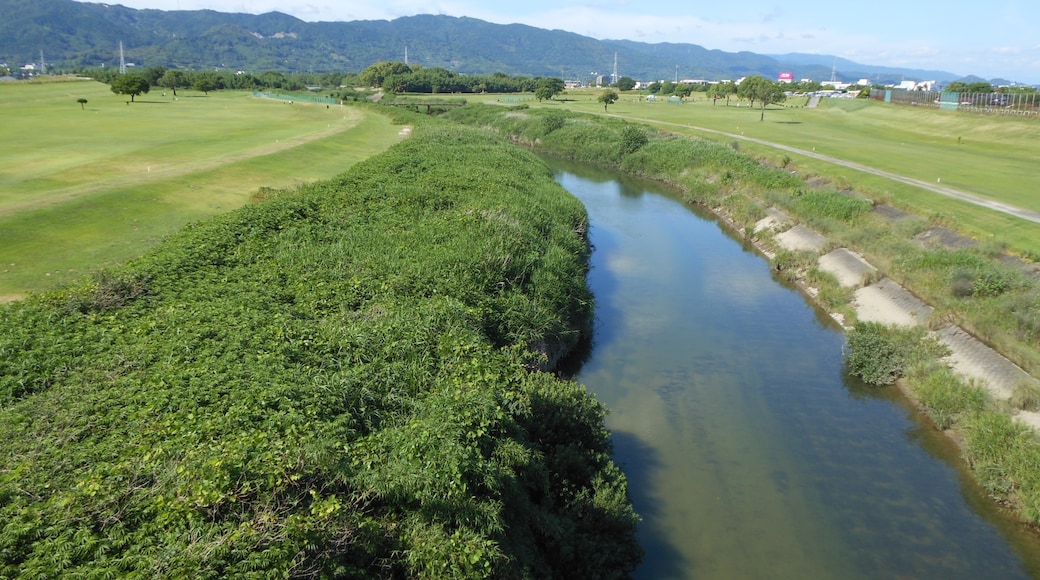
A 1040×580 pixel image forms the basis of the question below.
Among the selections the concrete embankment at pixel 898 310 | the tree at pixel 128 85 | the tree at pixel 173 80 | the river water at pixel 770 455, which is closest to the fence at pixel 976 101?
the concrete embankment at pixel 898 310

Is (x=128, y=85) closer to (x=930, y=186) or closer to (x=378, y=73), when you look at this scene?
(x=378, y=73)

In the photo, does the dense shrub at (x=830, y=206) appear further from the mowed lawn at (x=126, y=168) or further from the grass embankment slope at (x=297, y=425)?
the mowed lawn at (x=126, y=168)

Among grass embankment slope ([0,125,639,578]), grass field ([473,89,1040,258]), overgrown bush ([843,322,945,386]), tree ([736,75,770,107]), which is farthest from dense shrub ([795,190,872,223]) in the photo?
tree ([736,75,770,107])

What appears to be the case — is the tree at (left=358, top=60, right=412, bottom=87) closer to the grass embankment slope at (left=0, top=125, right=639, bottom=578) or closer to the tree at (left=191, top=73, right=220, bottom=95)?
the tree at (left=191, top=73, right=220, bottom=95)

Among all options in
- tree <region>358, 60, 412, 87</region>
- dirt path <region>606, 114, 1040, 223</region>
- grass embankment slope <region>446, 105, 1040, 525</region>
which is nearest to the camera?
grass embankment slope <region>446, 105, 1040, 525</region>

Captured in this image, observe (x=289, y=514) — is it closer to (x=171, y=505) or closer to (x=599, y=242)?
(x=171, y=505)

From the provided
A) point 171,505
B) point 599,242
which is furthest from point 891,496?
point 599,242

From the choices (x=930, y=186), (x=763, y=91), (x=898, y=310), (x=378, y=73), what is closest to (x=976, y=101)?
(x=763, y=91)
